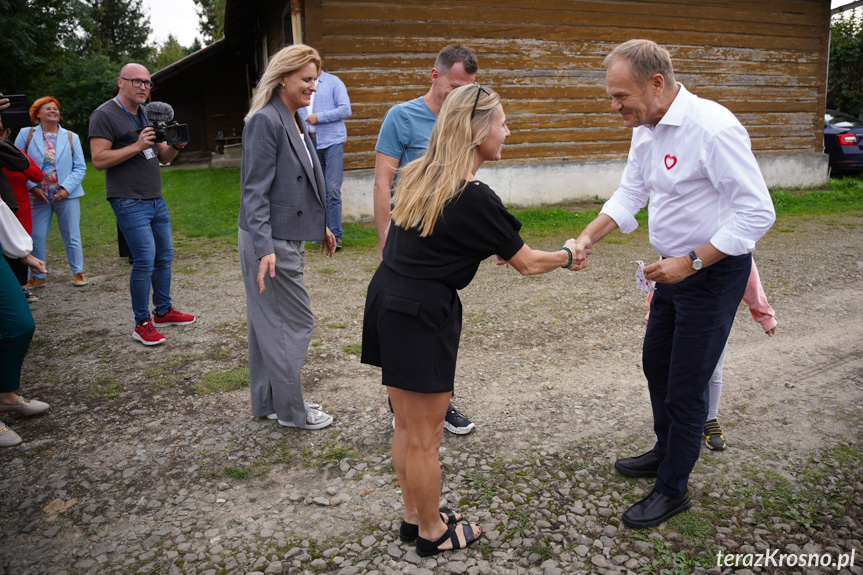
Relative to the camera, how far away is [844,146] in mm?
13922

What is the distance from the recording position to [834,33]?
19.0m

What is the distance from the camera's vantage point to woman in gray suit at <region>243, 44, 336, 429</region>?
333 cm

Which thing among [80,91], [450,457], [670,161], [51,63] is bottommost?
[450,457]

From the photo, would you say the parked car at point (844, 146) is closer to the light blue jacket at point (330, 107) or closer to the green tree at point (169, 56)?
the light blue jacket at point (330, 107)

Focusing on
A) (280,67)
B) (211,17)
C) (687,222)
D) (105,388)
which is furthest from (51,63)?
(687,222)

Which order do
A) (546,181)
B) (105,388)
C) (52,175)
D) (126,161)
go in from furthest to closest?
(546,181) → (52,175) → (126,161) → (105,388)

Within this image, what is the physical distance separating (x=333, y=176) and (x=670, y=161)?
5.98 metres

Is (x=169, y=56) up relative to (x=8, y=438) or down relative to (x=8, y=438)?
up

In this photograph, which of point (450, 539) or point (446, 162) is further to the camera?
point (450, 539)

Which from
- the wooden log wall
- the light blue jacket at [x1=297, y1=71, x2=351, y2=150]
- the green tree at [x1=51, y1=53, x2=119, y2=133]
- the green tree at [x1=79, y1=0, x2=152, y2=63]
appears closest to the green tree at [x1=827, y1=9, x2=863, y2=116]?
the wooden log wall

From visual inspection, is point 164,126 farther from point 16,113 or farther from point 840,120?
point 840,120

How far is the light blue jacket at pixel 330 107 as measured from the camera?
7898 mm

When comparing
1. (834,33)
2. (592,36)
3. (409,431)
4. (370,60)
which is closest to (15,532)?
(409,431)

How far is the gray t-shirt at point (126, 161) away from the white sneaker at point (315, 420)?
2432mm
